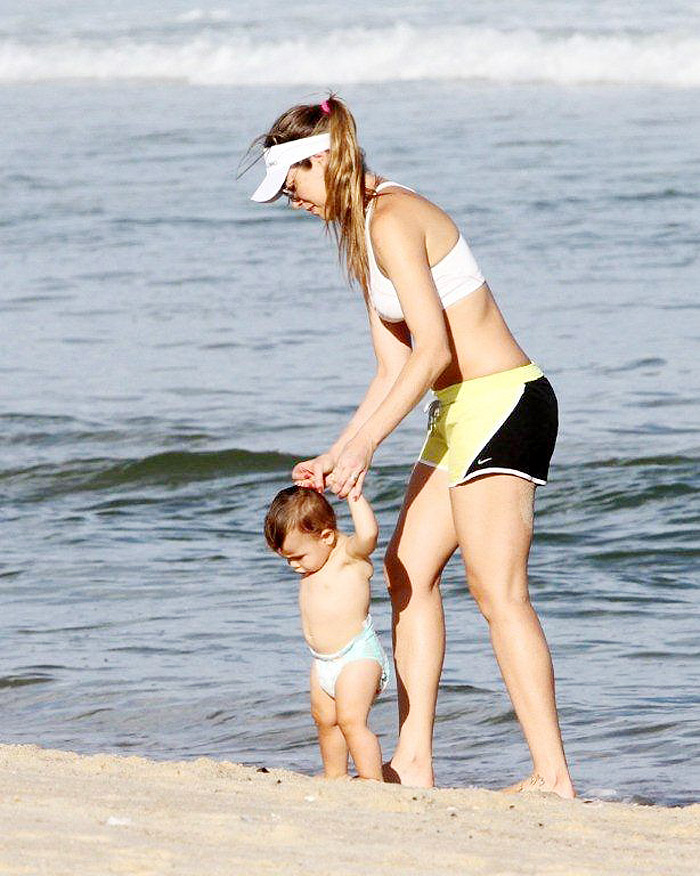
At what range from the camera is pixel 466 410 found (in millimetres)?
4246

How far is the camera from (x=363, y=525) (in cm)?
425

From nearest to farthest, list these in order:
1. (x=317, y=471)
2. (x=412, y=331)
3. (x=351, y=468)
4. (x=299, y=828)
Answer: (x=299, y=828)
(x=351, y=468)
(x=412, y=331)
(x=317, y=471)

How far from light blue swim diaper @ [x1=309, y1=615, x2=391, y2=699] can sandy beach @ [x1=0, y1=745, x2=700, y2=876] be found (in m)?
0.27

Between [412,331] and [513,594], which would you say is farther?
[513,594]

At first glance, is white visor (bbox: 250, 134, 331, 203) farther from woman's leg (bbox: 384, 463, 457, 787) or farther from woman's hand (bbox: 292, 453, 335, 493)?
woman's leg (bbox: 384, 463, 457, 787)

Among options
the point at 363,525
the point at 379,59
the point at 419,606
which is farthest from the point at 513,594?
the point at 379,59

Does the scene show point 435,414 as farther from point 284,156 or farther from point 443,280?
point 284,156

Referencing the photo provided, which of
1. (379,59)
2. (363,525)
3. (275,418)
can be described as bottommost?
(379,59)

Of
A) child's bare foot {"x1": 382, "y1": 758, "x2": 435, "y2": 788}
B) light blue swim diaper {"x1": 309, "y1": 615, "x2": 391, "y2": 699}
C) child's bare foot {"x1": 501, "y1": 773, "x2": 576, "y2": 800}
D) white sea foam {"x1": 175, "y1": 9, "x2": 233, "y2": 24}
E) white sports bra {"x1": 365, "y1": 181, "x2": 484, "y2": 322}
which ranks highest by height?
white sports bra {"x1": 365, "y1": 181, "x2": 484, "y2": 322}

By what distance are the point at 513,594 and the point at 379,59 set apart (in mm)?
27300

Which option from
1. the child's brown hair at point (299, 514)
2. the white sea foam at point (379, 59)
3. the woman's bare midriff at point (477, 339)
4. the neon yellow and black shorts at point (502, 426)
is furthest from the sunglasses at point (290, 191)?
the white sea foam at point (379, 59)

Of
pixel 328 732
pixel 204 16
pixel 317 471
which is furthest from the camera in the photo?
pixel 204 16

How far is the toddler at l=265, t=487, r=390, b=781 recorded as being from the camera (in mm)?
4379

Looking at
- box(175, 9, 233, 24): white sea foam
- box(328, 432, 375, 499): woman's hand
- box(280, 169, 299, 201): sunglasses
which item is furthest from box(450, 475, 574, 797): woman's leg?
box(175, 9, 233, 24): white sea foam
